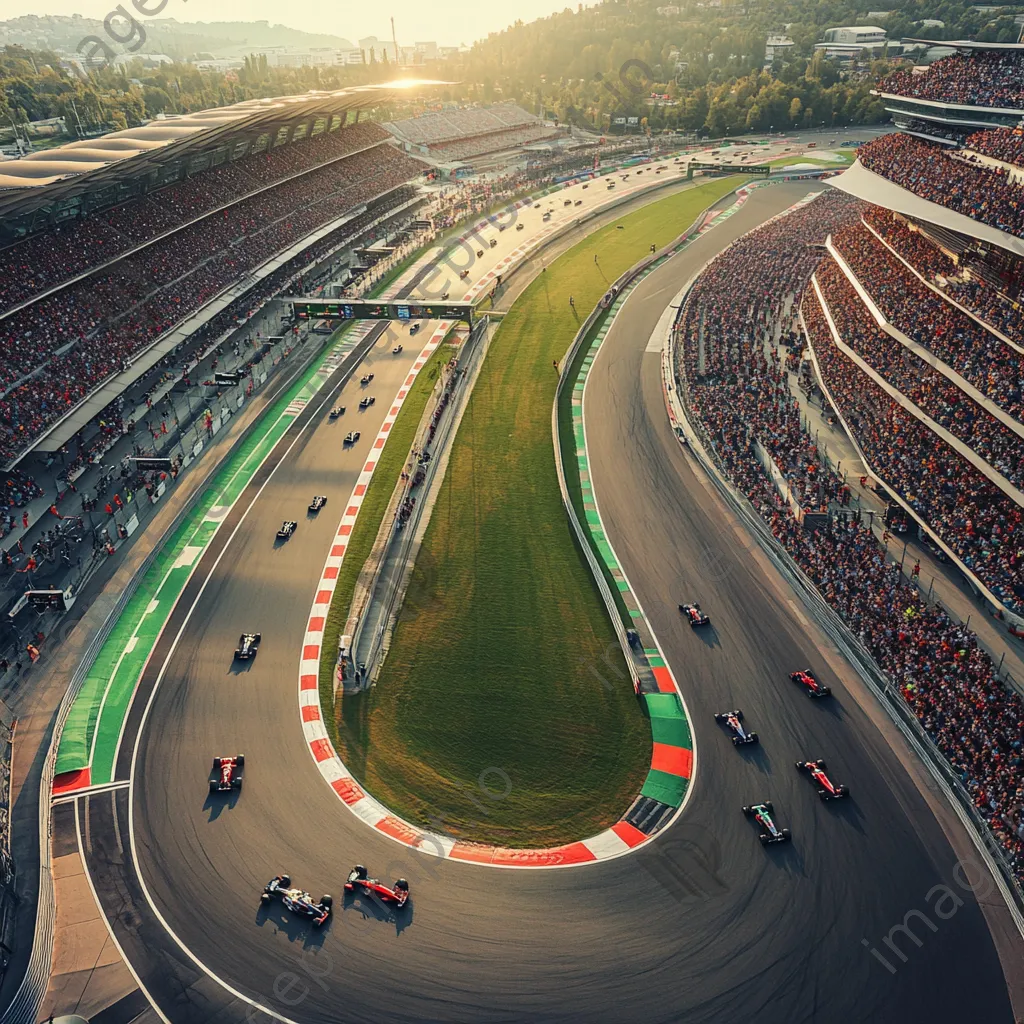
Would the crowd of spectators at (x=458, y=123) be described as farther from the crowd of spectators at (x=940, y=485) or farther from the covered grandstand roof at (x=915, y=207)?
the crowd of spectators at (x=940, y=485)

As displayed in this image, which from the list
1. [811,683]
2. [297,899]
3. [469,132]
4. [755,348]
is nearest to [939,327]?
[755,348]

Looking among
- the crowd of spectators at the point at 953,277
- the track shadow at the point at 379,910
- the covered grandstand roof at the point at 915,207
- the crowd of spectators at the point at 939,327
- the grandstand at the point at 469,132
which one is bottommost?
the grandstand at the point at 469,132

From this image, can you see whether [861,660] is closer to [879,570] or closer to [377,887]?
[879,570]

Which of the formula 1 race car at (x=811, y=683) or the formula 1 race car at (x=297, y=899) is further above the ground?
the formula 1 race car at (x=297, y=899)

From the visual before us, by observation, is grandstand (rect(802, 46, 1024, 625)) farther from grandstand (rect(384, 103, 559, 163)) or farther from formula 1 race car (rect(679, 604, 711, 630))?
grandstand (rect(384, 103, 559, 163))

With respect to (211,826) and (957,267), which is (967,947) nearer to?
(211,826)

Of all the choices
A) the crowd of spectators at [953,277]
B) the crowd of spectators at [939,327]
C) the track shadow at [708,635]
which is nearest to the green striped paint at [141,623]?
the track shadow at [708,635]

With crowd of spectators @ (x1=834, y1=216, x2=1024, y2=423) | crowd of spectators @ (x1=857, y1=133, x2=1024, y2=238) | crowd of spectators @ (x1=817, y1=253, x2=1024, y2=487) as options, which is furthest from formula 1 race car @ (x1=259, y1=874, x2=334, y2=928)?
crowd of spectators @ (x1=857, y1=133, x2=1024, y2=238)
